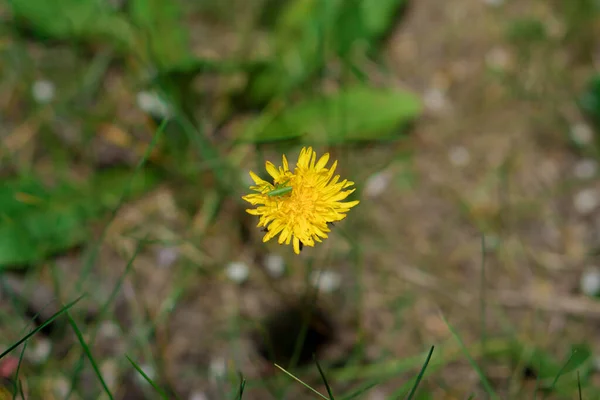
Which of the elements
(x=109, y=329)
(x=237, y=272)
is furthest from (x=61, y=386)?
(x=237, y=272)

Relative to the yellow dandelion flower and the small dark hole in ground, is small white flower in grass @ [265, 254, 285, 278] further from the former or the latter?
the yellow dandelion flower

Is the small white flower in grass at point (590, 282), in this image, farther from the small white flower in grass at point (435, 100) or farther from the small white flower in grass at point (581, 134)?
the small white flower in grass at point (435, 100)

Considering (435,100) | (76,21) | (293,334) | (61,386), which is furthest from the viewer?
(435,100)

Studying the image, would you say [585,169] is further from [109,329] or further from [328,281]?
[109,329]

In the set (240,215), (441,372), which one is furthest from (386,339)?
(240,215)

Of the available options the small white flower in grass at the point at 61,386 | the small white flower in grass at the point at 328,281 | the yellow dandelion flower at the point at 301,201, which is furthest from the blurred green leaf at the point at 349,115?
the small white flower in grass at the point at 61,386

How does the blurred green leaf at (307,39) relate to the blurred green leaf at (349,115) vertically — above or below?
above
